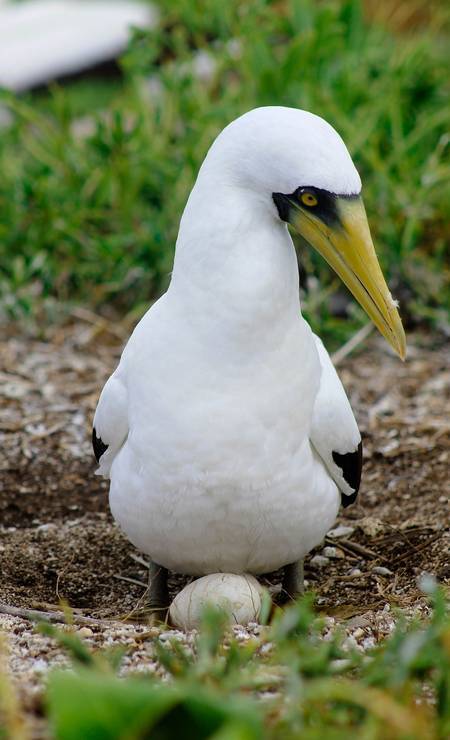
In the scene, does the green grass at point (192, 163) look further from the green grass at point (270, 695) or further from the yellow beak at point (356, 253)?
the green grass at point (270, 695)

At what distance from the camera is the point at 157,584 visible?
3.88 metres

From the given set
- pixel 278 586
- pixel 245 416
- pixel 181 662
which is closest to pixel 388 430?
pixel 278 586

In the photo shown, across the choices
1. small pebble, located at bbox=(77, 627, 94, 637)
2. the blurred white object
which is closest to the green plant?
small pebble, located at bbox=(77, 627, 94, 637)

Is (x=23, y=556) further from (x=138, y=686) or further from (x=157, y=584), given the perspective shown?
(x=138, y=686)

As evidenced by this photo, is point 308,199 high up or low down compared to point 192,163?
up

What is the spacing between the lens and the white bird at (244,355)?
3.14 metres

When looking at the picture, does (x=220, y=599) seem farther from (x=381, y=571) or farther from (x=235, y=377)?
(x=381, y=571)

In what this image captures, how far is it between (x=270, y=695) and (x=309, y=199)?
4.25 ft

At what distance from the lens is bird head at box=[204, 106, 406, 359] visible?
3051 mm

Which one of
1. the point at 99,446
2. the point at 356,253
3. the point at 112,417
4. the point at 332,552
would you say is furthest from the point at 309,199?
the point at 332,552

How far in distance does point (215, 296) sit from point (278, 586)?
1258 millimetres

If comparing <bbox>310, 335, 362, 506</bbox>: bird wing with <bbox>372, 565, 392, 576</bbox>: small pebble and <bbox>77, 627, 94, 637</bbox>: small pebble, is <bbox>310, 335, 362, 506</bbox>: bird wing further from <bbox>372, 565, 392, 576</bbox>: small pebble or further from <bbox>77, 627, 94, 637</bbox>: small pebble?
<bbox>77, 627, 94, 637</bbox>: small pebble

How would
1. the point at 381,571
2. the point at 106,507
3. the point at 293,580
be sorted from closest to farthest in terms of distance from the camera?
the point at 293,580 → the point at 381,571 → the point at 106,507

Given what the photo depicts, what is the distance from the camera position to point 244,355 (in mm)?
3262
